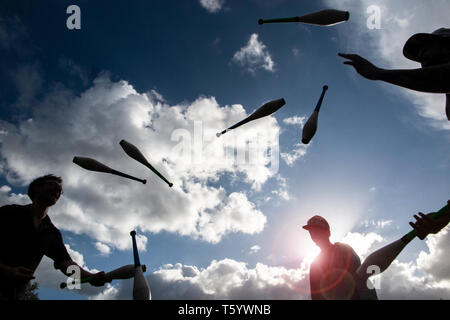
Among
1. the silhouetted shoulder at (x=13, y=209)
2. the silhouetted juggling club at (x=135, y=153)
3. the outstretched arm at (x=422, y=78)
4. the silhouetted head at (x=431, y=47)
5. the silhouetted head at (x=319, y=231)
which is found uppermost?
the silhouetted juggling club at (x=135, y=153)

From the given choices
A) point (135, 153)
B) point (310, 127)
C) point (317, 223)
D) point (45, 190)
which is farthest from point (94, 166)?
point (317, 223)

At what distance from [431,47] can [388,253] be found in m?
1.96

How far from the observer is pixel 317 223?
4309 millimetres

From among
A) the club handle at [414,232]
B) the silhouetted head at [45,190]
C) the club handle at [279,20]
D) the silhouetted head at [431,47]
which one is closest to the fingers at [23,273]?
the silhouetted head at [45,190]

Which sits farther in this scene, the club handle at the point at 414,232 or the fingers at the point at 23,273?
the fingers at the point at 23,273

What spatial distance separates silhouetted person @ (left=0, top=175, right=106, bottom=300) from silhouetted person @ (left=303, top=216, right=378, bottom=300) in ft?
9.94

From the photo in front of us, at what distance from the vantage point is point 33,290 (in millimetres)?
30047

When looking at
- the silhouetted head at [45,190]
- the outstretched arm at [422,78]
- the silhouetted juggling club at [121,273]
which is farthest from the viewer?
the silhouetted head at [45,190]

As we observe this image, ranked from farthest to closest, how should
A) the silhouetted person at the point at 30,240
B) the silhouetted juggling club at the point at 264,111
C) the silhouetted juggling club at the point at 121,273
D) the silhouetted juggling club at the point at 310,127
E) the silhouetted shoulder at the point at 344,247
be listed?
the silhouetted juggling club at the point at 264,111, the silhouetted juggling club at the point at 310,127, the silhouetted shoulder at the point at 344,247, the silhouetted juggling club at the point at 121,273, the silhouetted person at the point at 30,240

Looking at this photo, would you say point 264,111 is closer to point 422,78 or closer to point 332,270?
point 332,270

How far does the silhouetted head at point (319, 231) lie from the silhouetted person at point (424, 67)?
2.23 meters

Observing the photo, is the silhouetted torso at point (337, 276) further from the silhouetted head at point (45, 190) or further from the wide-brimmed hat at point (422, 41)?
the silhouetted head at point (45, 190)

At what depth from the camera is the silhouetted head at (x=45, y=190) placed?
14.4 ft
